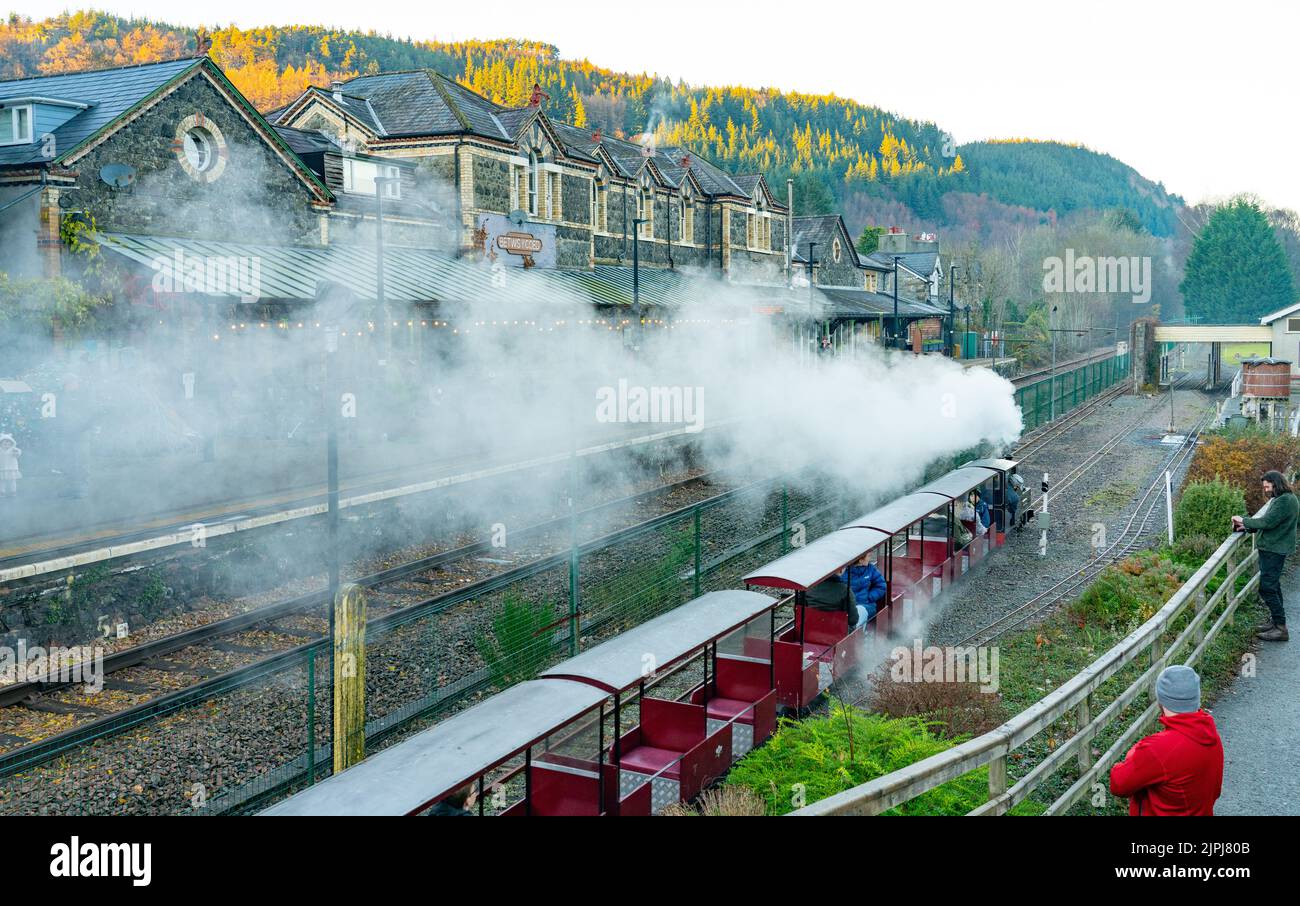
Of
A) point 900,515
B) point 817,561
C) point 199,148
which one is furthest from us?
point 199,148

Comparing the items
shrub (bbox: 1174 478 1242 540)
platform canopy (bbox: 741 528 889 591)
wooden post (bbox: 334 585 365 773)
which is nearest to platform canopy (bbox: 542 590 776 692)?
platform canopy (bbox: 741 528 889 591)

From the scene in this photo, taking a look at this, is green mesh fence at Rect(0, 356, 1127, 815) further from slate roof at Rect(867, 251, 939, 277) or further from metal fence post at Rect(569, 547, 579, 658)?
slate roof at Rect(867, 251, 939, 277)

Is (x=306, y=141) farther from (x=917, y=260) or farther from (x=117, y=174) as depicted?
(x=917, y=260)

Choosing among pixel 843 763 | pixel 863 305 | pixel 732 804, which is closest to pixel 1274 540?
pixel 843 763

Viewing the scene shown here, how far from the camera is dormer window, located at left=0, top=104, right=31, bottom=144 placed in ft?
61.2

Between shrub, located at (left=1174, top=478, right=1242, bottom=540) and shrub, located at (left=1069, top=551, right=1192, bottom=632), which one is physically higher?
shrub, located at (left=1174, top=478, right=1242, bottom=540)

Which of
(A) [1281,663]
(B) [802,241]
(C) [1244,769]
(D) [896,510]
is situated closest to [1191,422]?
(B) [802,241]

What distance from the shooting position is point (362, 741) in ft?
30.4

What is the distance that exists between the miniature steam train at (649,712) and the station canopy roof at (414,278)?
11.4 metres

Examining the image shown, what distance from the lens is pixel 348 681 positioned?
9211mm

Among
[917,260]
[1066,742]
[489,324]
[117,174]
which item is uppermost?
[917,260]

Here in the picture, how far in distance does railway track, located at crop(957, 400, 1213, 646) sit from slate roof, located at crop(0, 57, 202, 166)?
52.7ft

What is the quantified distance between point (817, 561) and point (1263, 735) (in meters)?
5.12

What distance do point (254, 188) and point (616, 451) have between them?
9455 mm
